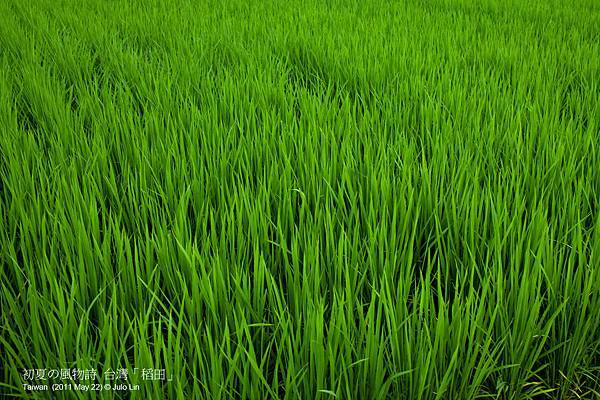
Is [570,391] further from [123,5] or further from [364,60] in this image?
[123,5]

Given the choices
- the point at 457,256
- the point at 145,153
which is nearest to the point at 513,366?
the point at 457,256

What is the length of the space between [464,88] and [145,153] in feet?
3.35

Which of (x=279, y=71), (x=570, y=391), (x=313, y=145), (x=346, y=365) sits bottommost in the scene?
(x=570, y=391)

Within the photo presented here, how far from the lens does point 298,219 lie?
3.21 feet

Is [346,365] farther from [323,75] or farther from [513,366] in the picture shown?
[323,75]

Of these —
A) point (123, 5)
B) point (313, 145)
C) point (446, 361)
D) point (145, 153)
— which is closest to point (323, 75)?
point (313, 145)

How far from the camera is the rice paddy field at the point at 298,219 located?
62 cm

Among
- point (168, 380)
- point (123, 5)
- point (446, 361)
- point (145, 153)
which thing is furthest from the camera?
point (123, 5)

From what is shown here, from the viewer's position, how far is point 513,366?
668 mm

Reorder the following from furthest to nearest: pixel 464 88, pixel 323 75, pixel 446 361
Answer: pixel 323 75, pixel 464 88, pixel 446 361

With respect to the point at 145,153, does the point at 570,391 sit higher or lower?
lower

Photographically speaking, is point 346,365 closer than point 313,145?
Yes

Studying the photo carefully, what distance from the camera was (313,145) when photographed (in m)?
1.18

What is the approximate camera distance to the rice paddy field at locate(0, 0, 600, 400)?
0.62 metres
